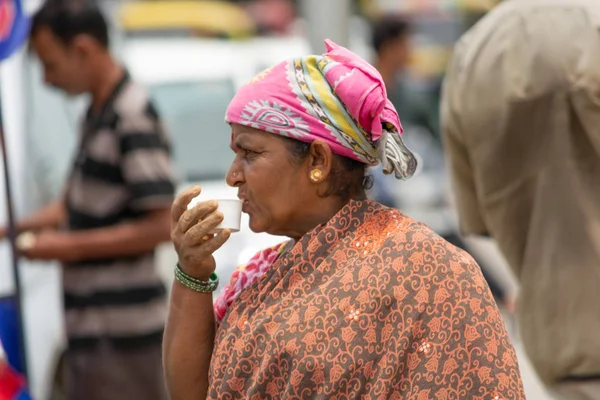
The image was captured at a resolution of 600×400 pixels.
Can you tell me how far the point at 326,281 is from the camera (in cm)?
220

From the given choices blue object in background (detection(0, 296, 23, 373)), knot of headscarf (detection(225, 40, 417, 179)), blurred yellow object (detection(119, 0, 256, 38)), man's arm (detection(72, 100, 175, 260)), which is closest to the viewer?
knot of headscarf (detection(225, 40, 417, 179))

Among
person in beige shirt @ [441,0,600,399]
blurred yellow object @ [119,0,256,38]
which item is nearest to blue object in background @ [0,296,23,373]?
person in beige shirt @ [441,0,600,399]

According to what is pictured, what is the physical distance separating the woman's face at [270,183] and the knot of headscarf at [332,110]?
36 mm

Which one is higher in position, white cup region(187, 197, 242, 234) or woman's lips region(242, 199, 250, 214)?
white cup region(187, 197, 242, 234)

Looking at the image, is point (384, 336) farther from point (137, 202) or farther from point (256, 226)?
point (137, 202)

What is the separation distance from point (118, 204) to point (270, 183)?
1.78 metres

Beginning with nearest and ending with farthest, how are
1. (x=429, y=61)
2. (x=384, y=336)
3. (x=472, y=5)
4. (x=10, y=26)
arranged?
(x=384, y=336) < (x=10, y=26) < (x=472, y=5) < (x=429, y=61)

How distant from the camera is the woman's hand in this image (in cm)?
218

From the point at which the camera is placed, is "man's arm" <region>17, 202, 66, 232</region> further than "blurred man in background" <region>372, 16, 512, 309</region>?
No

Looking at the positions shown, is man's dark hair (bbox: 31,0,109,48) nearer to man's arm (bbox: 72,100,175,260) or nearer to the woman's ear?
man's arm (bbox: 72,100,175,260)

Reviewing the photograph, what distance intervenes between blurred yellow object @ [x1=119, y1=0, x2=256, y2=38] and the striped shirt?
428 centimetres

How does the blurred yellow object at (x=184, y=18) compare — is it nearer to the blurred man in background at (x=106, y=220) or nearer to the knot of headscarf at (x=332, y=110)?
the blurred man in background at (x=106, y=220)

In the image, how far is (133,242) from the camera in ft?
12.9

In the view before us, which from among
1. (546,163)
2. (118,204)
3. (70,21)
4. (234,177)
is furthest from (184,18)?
(234,177)
